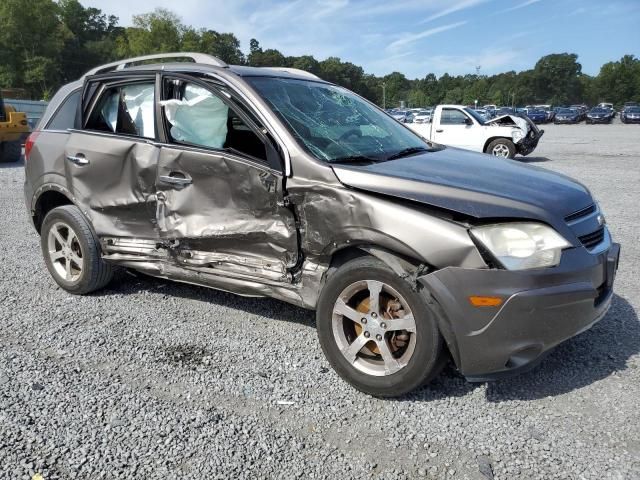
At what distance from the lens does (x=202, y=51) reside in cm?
7381

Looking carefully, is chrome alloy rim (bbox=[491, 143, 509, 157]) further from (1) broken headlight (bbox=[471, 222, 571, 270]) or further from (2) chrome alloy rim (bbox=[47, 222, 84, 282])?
(1) broken headlight (bbox=[471, 222, 571, 270])

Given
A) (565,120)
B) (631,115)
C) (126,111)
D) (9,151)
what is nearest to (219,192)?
(126,111)

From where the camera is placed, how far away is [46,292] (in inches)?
179

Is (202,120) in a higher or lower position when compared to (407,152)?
higher

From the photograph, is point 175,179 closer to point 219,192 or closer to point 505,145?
point 219,192

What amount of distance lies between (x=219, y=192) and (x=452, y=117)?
42.8 ft

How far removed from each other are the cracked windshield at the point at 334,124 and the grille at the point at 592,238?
1250 millimetres

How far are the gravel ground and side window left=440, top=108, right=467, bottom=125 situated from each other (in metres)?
11.7

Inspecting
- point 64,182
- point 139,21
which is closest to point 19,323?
point 64,182

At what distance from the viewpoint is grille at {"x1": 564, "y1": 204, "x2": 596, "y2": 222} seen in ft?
9.12

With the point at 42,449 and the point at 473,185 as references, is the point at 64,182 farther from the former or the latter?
the point at 473,185

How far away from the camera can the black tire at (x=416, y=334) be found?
2.68 metres

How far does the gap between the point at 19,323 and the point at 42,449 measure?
5.87 ft

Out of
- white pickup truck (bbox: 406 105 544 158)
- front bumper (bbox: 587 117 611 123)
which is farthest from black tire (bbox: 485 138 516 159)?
front bumper (bbox: 587 117 611 123)
